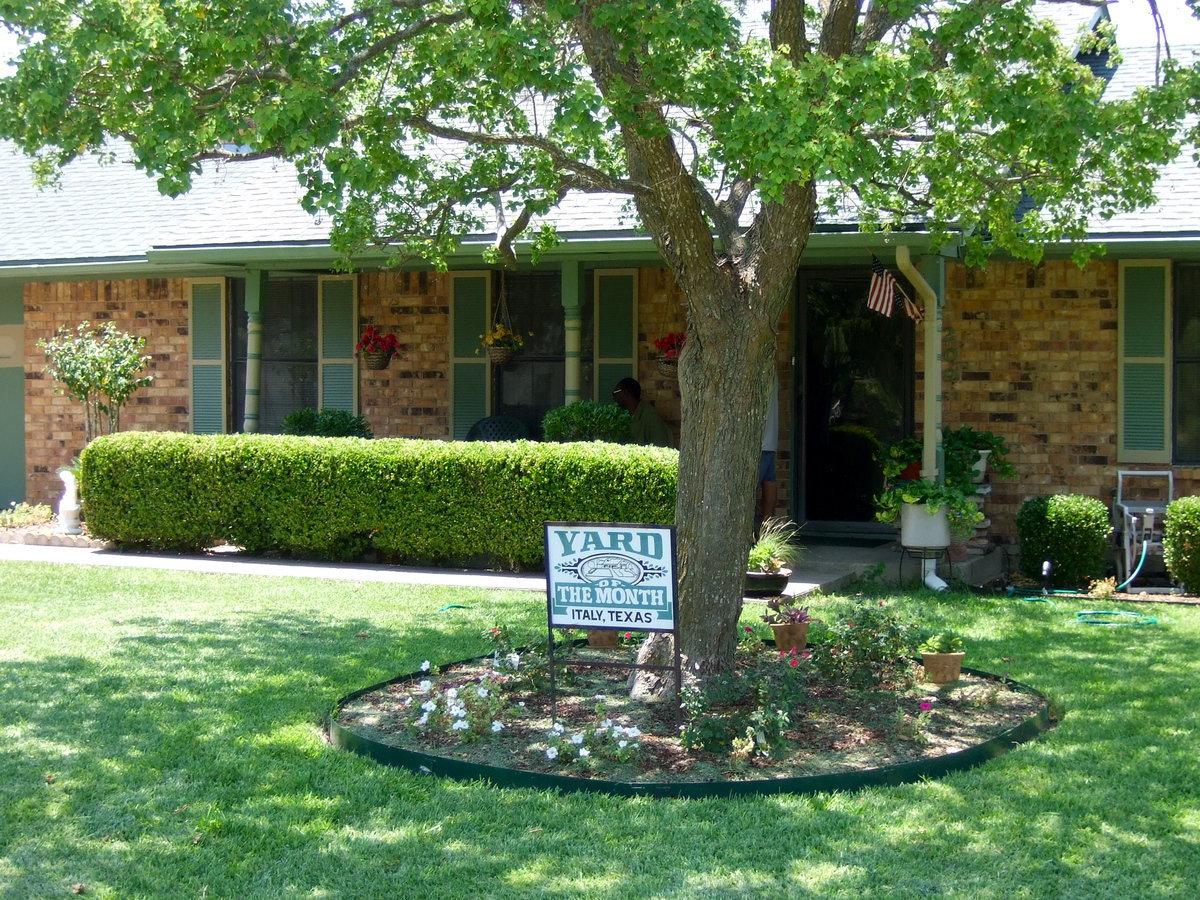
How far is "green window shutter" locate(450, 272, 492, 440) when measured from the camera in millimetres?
13258

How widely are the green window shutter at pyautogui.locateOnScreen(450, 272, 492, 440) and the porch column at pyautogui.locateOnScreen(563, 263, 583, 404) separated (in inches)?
60.8

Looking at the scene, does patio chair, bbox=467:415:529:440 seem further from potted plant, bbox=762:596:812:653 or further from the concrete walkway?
potted plant, bbox=762:596:812:653

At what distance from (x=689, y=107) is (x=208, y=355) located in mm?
9328

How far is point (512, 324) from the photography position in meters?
13.2

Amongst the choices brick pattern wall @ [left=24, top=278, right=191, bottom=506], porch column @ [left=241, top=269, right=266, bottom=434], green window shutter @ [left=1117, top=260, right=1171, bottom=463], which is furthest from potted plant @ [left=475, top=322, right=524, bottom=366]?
green window shutter @ [left=1117, top=260, right=1171, bottom=463]

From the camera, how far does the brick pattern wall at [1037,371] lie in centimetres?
1140

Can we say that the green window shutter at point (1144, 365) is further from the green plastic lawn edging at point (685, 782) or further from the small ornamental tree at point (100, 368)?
the small ornamental tree at point (100, 368)

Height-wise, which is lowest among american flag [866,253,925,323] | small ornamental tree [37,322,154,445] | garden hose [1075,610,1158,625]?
garden hose [1075,610,1158,625]

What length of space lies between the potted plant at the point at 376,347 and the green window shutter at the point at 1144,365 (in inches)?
273

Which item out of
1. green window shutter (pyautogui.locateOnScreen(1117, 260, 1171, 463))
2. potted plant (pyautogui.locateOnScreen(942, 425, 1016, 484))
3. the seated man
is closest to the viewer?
potted plant (pyautogui.locateOnScreen(942, 425, 1016, 484))

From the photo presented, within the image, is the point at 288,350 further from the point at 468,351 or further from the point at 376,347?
the point at 468,351

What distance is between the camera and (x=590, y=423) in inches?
456

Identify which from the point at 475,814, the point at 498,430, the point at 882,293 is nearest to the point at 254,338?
the point at 498,430

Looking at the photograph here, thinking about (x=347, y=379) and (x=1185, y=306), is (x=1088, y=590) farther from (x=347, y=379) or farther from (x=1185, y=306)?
(x=347, y=379)
